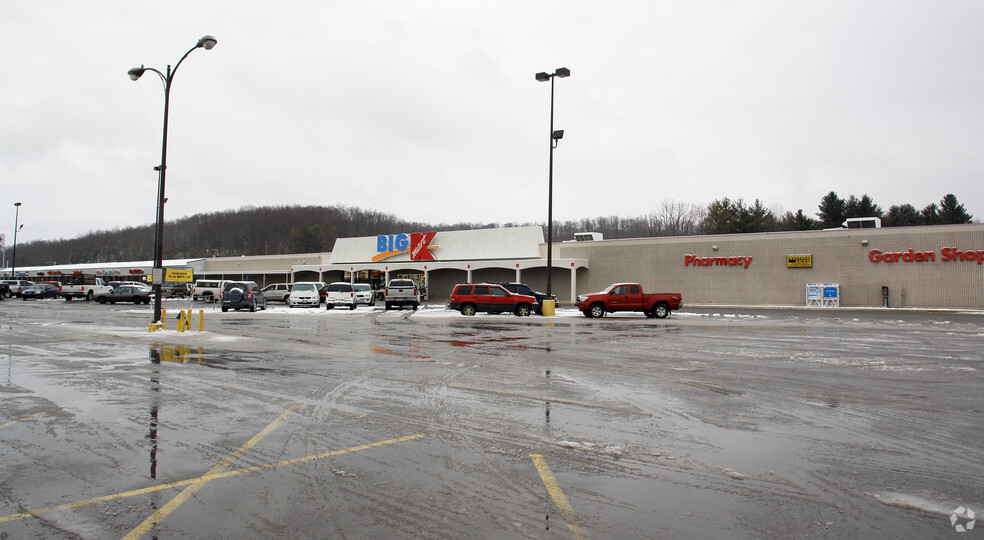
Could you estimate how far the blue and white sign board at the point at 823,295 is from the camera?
35.9 m

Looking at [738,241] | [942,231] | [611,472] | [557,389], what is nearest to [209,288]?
[738,241]

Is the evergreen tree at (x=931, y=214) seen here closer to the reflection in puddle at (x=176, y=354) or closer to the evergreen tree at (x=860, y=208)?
the evergreen tree at (x=860, y=208)

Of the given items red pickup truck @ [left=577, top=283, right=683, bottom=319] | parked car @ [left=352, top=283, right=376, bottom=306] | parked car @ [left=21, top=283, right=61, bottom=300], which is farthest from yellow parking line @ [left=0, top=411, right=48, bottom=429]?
parked car @ [left=21, top=283, right=61, bottom=300]

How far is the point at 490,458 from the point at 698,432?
2438 millimetres

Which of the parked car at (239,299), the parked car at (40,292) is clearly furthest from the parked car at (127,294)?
the parked car at (40,292)

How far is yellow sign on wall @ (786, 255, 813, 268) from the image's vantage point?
3666 centimetres

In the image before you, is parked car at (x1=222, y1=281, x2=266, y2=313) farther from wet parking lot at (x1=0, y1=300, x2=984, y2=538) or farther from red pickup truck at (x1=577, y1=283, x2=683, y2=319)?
wet parking lot at (x1=0, y1=300, x2=984, y2=538)

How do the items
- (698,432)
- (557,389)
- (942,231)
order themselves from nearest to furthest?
(698,432), (557,389), (942,231)

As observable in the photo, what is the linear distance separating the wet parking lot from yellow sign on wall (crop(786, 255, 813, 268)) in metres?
27.9

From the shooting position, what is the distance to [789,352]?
512 inches

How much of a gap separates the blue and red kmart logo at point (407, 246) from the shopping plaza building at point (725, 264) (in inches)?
3.6

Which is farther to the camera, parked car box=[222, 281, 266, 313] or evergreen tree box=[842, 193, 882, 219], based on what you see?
evergreen tree box=[842, 193, 882, 219]

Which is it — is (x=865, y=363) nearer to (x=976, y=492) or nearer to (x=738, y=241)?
(x=976, y=492)

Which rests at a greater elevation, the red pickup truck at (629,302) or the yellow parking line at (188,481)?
the red pickup truck at (629,302)
